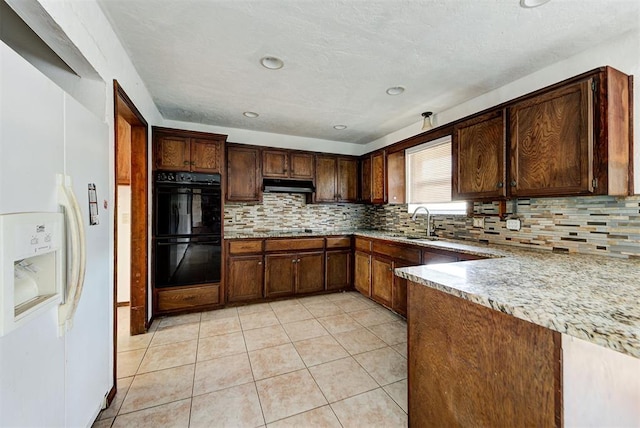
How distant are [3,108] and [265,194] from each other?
323cm

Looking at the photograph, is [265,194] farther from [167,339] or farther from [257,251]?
[167,339]

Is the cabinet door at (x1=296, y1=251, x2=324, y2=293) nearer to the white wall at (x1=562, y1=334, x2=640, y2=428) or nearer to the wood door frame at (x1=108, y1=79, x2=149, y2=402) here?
the wood door frame at (x1=108, y1=79, x2=149, y2=402)

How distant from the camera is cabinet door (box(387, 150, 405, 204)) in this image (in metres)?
3.60

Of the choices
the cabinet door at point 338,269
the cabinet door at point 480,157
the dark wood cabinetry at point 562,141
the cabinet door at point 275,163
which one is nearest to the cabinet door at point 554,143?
the dark wood cabinetry at point 562,141

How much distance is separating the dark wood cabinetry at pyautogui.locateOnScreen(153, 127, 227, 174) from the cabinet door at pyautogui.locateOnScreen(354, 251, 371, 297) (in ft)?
7.13

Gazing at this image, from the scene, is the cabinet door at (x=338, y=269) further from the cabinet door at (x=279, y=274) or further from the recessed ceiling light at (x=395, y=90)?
the recessed ceiling light at (x=395, y=90)

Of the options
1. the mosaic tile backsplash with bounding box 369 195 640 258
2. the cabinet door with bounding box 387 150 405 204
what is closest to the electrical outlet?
the mosaic tile backsplash with bounding box 369 195 640 258

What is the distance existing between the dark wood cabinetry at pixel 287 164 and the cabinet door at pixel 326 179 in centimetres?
13

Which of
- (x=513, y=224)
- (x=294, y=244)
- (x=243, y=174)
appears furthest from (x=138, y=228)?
(x=513, y=224)

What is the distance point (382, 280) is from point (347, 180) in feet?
5.68

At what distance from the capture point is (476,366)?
108 centimetres

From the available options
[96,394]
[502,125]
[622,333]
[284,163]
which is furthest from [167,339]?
[502,125]

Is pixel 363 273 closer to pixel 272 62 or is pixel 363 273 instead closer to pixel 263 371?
pixel 263 371

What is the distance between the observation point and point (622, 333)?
707 mm
